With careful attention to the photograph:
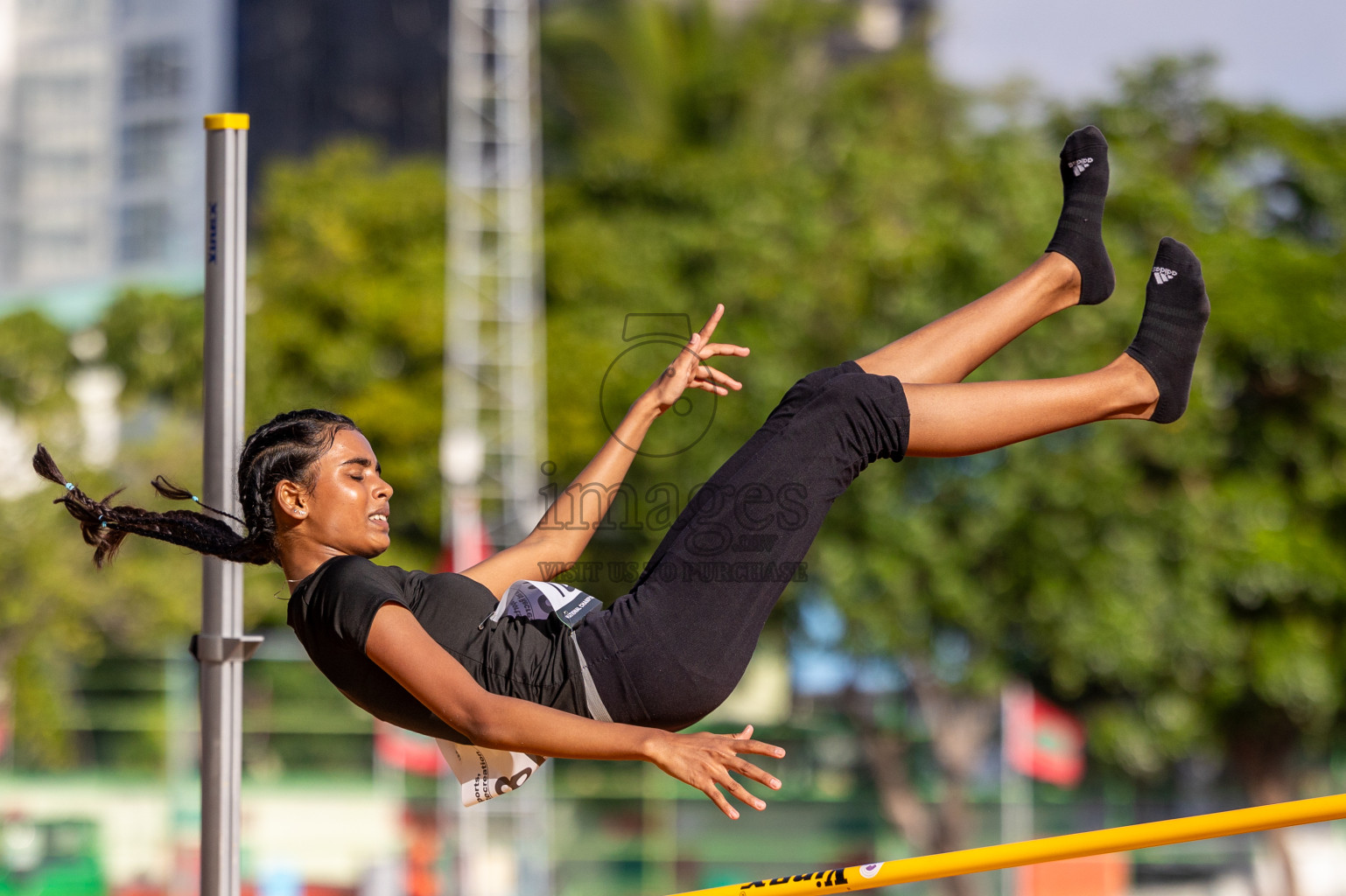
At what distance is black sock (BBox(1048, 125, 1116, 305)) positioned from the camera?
344cm

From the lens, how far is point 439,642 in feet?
10.3

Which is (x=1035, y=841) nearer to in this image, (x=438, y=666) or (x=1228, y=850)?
(x=438, y=666)

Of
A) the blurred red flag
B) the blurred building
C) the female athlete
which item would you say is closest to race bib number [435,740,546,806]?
the female athlete

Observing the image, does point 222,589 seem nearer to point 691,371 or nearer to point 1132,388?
point 691,371

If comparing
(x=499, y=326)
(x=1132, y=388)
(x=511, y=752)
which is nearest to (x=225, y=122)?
(x=511, y=752)

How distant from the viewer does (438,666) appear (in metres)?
2.80

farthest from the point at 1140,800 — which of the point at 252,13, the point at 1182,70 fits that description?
the point at 252,13

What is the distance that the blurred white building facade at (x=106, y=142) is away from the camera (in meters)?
28.1

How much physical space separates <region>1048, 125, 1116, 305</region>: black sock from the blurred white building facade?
2542 cm

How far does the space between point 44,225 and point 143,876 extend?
1934 cm

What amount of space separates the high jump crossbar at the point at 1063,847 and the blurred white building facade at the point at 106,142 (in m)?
25.9

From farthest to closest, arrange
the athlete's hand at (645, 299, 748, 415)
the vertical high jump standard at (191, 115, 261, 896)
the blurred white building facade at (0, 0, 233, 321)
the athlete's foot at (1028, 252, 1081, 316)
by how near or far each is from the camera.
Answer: the blurred white building facade at (0, 0, 233, 321)
the athlete's hand at (645, 299, 748, 415)
the vertical high jump standard at (191, 115, 261, 896)
the athlete's foot at (1028, 252, 1081, 316)

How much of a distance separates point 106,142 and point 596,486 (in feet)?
92.8

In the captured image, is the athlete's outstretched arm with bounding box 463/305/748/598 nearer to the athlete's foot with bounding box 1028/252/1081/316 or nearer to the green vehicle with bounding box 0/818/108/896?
the athlete's foot with bounding box 1028/252/1081/316
